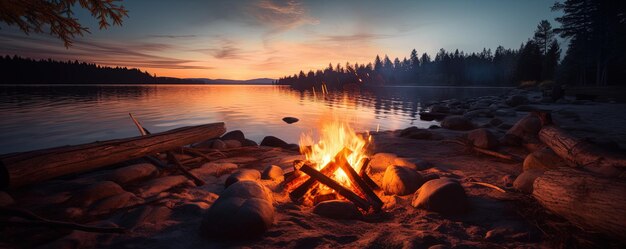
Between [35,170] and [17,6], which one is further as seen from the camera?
[17,6]

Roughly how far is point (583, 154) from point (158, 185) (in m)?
8.91

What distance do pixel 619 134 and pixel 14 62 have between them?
21980 centimetres

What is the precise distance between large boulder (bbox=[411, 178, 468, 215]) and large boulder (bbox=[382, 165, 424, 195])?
620 millimetres

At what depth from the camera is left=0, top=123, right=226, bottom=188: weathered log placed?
Result: 14.9 feet

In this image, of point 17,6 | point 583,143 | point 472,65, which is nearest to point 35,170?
point 17,6

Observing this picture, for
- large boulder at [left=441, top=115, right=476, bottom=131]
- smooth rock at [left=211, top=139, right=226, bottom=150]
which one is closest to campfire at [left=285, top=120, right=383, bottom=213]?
smooth rock at [left=211, top=139, right=226, bottom=150]

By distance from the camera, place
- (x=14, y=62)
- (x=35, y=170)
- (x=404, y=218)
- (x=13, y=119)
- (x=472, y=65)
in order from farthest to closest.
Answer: (x=14, y=62)
(x=472, y=65)
(x=13, y=119)
(x=35, y=170)
(x=404, y=218)

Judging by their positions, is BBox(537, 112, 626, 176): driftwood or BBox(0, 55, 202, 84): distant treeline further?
BBox(0, 55, 202, 84): distant treeline

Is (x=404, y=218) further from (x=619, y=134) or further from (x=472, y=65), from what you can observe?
(x=472, y=65)

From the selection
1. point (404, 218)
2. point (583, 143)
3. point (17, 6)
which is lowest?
point (404, 218)

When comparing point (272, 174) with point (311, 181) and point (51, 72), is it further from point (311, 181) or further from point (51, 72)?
point (51, 72)

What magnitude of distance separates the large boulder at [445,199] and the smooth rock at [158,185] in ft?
16.5

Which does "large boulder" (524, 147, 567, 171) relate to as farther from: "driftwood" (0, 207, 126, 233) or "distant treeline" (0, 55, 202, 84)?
"distant treeline" (0, 55, 202, 84)

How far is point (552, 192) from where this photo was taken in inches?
150
